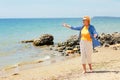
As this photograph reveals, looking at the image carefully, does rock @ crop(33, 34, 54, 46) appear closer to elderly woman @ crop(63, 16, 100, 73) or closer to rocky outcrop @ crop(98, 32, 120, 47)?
rocky outcrop @ crop(98, 32, 120, 47)

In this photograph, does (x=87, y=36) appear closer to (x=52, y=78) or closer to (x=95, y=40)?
(x=95, y=40)

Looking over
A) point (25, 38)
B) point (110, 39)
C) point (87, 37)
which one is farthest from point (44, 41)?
point (87, 37)

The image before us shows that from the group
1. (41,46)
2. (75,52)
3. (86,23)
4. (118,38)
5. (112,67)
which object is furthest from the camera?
(41,46)

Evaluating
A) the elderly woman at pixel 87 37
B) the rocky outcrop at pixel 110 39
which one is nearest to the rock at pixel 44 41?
the rocky outcrop at pixel 110 39

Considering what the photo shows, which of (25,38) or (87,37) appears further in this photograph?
(25,38)

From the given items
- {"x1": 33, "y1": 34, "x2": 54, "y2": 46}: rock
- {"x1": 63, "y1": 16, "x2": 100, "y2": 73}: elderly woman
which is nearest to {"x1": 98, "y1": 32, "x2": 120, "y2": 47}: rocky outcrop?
{"x1": 33, "y1": 34, "x2": 54, "y2": 46}: rock

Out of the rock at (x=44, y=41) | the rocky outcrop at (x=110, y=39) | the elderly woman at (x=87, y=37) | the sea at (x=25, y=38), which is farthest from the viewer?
the rock at (x=44, y=41)

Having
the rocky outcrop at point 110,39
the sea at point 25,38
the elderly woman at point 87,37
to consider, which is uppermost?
the elderly woman at point 87,37

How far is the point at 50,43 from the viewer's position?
37812mm

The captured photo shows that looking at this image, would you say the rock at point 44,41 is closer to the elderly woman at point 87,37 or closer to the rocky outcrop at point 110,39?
the rocky outcrop at point 110,39

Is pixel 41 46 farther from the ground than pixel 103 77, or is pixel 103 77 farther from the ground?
pixel 103 77

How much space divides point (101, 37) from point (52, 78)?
690 inches

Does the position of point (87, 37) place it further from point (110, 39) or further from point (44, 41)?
point (44, 41)

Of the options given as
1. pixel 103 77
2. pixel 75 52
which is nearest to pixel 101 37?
pixel 75 52
